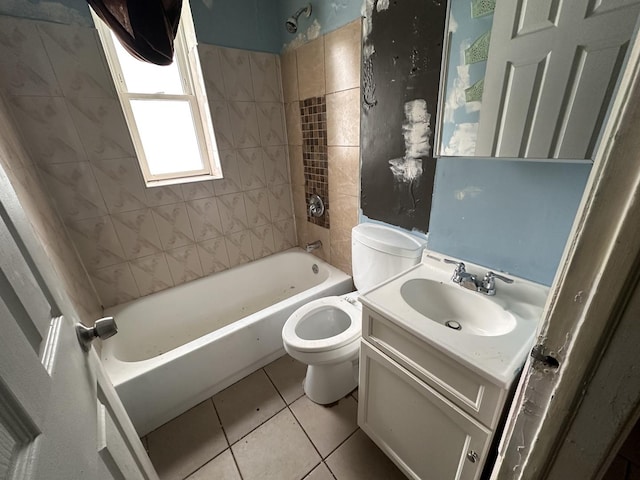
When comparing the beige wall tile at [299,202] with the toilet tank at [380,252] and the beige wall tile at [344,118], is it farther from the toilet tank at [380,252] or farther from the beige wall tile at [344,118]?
the toilet tank at [380,252]

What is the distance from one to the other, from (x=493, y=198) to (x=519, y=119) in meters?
0.32

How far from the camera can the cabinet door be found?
29.8 inches

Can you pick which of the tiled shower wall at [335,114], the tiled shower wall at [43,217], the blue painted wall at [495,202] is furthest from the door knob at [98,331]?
the tiled shower wall at [335,114]

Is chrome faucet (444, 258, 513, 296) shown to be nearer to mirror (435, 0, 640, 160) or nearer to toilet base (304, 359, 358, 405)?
mirror (435, 0, 640, 160)

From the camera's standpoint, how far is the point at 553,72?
644 millimetres

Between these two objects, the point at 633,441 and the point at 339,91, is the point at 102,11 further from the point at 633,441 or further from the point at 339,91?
the point at 633,441

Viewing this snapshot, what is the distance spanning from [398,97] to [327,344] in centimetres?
119

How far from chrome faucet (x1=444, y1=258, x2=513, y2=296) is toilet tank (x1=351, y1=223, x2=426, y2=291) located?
0.24 m

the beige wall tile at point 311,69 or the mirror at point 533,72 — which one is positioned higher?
the beige wall tile at point 311,69

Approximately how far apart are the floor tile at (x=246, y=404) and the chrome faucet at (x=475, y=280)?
112 cm

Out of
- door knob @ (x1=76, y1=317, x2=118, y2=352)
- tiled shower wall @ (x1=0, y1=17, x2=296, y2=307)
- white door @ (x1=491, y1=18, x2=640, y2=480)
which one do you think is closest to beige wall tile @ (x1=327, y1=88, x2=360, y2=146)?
tiled shower wall @ (x1=0, y1=17, x2=296, y2=307)

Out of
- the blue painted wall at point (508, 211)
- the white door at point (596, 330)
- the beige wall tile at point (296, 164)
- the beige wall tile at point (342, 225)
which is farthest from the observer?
the beige wall tile at point (296, 164)

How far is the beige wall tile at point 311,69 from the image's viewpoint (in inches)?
60.6

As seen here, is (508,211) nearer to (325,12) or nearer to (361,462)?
(361,462)
